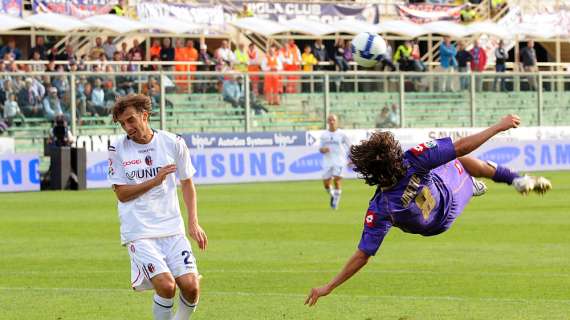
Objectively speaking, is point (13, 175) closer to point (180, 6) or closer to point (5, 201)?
point (5, 201)

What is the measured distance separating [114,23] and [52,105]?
7655mm

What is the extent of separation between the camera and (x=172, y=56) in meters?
42.4

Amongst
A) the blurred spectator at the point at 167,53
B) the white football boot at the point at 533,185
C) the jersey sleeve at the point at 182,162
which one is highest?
the blurred spectator at the point at 167,53

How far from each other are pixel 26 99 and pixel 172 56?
28.0ft

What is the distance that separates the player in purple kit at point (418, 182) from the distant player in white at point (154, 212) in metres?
1.36

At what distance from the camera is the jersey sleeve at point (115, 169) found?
10.3m

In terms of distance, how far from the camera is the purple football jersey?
9180mm

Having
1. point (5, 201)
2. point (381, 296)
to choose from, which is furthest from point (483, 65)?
point (381, 296)

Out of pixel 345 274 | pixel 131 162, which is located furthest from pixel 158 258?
pixel 345 274

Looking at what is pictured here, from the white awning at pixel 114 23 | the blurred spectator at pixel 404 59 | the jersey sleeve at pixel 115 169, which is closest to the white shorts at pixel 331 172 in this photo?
the white awning at pixel 114 23

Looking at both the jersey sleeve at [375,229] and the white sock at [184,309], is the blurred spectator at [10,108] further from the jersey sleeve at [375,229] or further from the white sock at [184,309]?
the jersey sleeve at [375,229]

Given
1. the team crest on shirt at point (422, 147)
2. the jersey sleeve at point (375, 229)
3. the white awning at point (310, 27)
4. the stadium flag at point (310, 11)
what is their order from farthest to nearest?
the stadium flag at point (310, 11) < the white awning at point (310, 27) < the jersey sleeve at point (375, 229) < the team crest on shirt at point (422, 147)

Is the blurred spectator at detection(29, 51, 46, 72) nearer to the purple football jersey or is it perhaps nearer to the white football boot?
the purple football jersey

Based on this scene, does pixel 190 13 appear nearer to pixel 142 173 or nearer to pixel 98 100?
pixel 98 100
